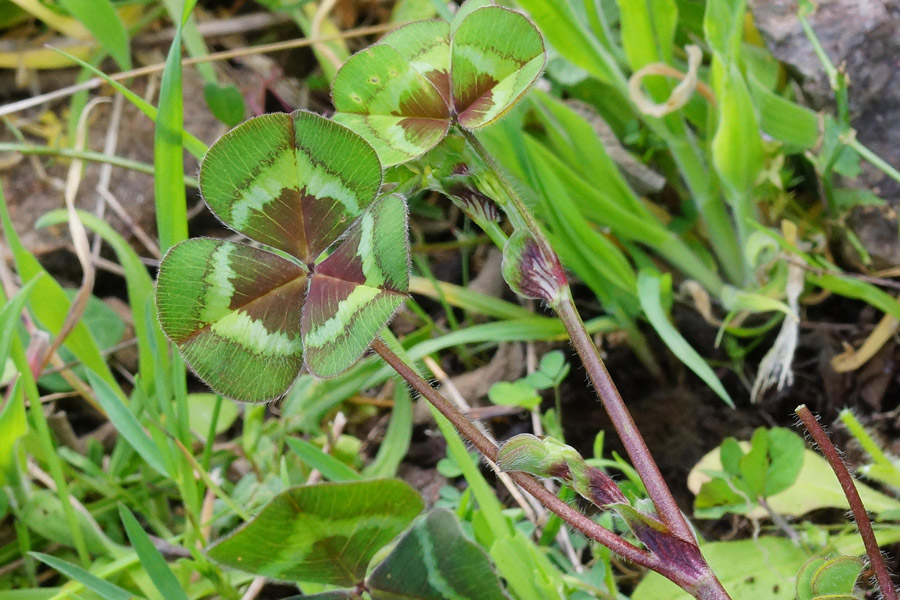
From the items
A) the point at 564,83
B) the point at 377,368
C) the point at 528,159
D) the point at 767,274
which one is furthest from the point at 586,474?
the point at 564,83

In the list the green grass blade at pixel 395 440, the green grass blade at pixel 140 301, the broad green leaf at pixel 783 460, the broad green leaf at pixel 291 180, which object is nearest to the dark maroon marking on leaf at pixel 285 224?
the broad green leaf at pixel 291 180

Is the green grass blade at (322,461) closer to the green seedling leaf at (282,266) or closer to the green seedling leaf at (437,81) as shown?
the green seedling leaf at (282,266)

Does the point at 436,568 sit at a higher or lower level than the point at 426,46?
lower

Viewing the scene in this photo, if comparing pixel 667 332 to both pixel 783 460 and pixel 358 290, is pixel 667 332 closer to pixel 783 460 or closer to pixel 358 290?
pixel 783 460

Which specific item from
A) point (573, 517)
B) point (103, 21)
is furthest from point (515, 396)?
point (103, 21)

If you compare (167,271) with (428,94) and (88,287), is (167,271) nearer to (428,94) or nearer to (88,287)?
(428,94)

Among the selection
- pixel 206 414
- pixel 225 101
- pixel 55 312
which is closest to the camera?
pixel 55 312
